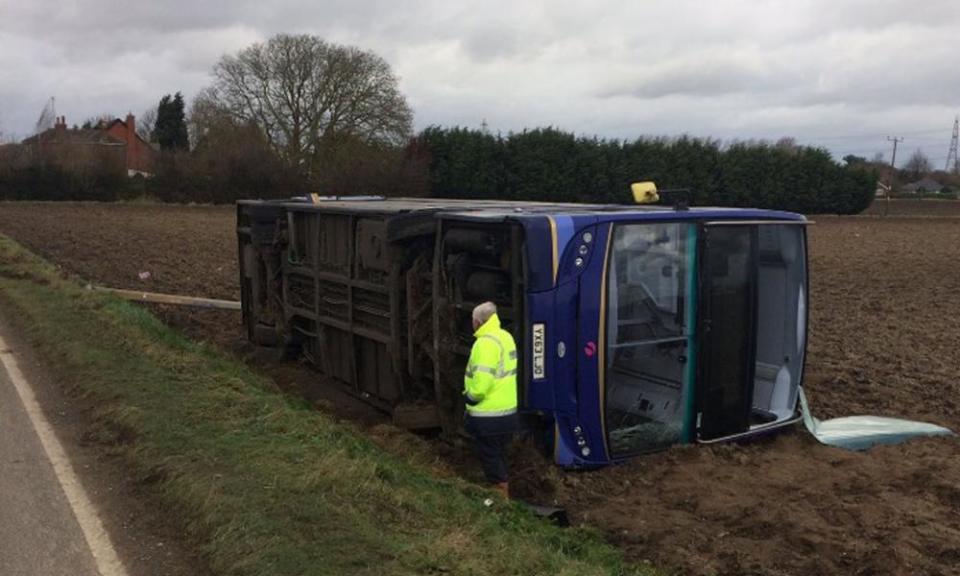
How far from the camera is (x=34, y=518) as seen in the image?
5.11 m

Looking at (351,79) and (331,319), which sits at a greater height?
(351,79)

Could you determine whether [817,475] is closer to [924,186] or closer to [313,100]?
[313,100]

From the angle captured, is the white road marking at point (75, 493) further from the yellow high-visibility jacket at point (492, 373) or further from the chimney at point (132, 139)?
the chimney at point (132, 139)

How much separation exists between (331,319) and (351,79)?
47705 mm

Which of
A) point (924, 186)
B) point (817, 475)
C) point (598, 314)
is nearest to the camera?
point (598, 314)

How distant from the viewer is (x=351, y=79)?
54.5 m

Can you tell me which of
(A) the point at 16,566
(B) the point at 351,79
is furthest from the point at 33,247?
(B) the point at 351,79

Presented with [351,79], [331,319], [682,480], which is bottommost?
[682,480]

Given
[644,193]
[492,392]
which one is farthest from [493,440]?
[644,193]

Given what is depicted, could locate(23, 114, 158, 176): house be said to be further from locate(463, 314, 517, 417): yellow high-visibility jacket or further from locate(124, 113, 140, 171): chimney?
locate(463, 314, 517, 417): yellow high-visibility jacket

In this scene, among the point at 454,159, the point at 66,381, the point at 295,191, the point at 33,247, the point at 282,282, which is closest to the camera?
the point at 66,381

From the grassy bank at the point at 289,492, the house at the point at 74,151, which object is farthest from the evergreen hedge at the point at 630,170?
the grassy bank at the point at 289,492

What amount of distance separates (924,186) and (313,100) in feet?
244

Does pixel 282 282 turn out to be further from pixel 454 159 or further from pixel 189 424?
pixel 454 159
